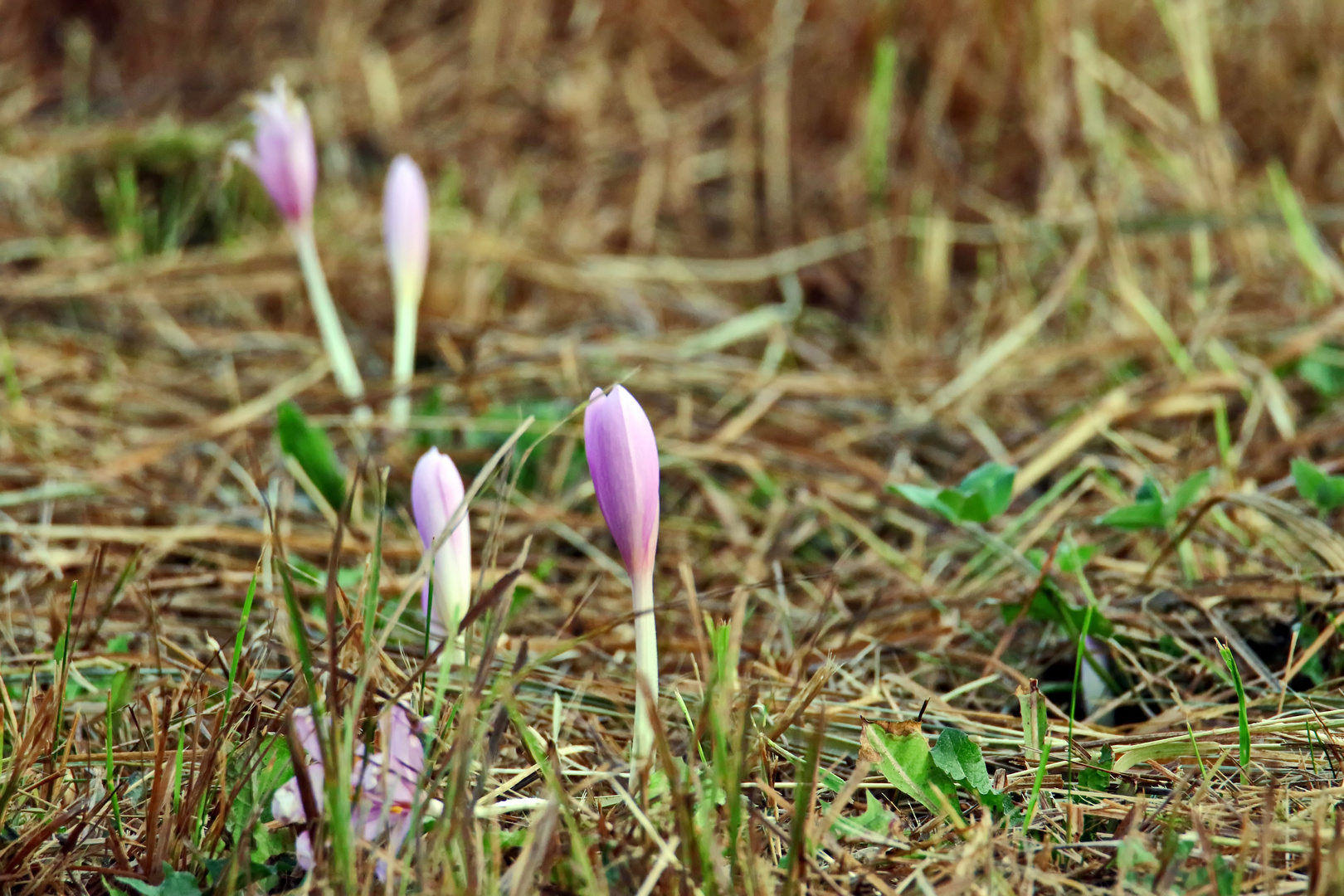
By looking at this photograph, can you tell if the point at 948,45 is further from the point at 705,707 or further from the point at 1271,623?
the point at 705,707

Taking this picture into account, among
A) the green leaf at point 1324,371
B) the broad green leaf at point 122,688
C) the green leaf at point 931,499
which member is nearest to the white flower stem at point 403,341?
the broad green leaf at point 122,688

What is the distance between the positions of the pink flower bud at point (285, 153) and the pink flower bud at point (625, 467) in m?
1.13

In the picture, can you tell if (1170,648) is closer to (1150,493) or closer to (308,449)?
(1150,493)

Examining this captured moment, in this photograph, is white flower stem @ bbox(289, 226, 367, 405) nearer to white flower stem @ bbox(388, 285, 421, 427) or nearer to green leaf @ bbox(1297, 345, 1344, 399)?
white flower stem @ bbox(388, 285, 421, 427)

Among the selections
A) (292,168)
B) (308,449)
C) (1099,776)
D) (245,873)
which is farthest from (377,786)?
(292,168)

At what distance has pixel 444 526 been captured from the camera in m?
1.03

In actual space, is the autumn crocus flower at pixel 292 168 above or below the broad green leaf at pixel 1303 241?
above

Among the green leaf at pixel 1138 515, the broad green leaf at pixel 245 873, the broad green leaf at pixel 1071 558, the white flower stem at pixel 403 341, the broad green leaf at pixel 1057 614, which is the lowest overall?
the broad green leaf at pixel 245 873

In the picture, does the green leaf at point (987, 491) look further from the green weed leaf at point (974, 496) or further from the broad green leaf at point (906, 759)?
the broad green leaf at point (906, 759)

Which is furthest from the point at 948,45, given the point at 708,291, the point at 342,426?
the point at 342,426

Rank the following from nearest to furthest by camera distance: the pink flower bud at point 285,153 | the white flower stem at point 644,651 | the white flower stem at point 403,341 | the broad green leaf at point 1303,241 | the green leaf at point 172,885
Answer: the green leaf at point 172,885 < the white flower stem at point 644,651 < the pink flower bud at point 285,153 < the white flower stem at point 403,341 < the broad green leaf at point 1303,241

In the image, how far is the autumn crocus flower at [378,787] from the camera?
840 millimetres

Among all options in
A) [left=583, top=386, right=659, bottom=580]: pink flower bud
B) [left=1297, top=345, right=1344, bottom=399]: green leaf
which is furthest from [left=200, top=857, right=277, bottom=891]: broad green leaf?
[left=1297, top=345, right=1344, bottom=399]: green leaf

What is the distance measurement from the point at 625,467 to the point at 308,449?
72 centimetres
